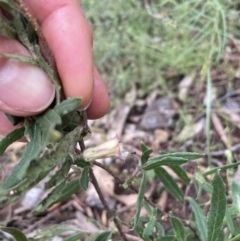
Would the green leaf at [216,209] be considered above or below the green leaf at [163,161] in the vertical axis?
below

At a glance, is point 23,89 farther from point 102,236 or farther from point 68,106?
point 102,236

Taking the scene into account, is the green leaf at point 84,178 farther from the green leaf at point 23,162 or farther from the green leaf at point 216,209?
the green leaf at point 216,209

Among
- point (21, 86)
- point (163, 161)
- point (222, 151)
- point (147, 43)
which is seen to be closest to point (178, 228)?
point (163, 161)

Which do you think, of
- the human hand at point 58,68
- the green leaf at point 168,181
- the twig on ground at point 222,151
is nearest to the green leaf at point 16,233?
the human hand at point 58,68

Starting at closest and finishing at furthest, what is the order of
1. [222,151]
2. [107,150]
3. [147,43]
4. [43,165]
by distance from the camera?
[43,165] < [107,150] < [222,151] < [147,43]

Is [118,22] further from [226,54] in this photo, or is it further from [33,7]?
[33,7]

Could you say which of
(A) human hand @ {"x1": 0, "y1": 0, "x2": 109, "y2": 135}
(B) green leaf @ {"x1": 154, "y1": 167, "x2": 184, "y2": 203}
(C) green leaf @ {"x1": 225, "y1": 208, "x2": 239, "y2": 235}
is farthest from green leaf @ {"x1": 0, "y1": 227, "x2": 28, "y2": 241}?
(C) green leaf @ {"x1": 225, "y1": 208, "x2": 239, "y2": 235}

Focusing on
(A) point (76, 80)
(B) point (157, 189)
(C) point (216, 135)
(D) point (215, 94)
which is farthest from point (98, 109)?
(D) point (215, 94)
